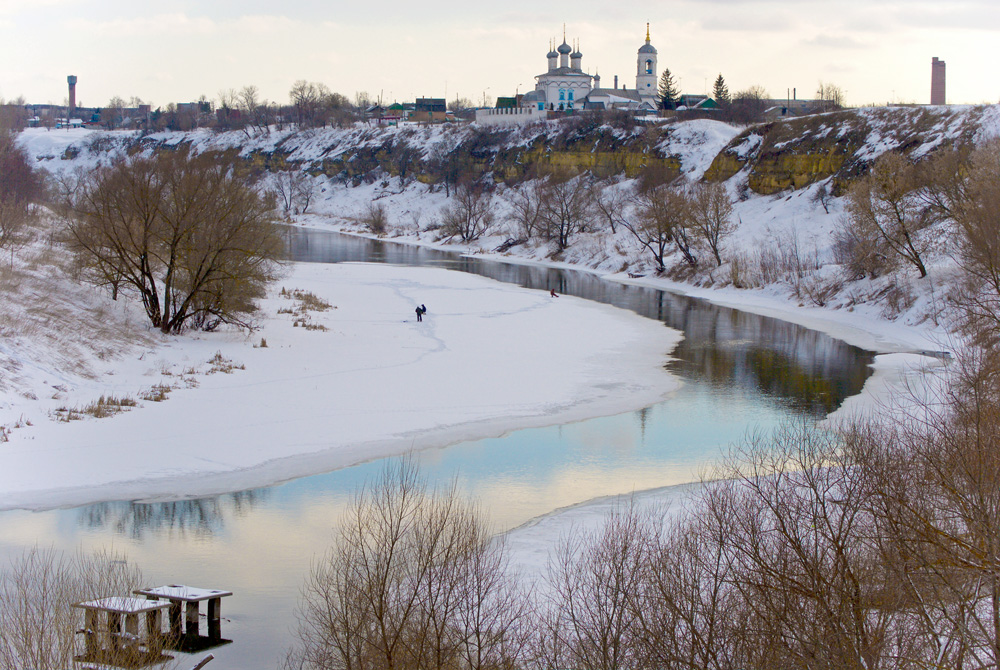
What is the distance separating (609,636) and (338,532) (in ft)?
18.2

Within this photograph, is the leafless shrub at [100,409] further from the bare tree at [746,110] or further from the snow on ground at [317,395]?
the bare tree at [746,110]

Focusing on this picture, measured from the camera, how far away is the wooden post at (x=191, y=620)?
9680mm

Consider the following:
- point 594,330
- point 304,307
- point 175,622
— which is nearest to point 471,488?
point 175,622

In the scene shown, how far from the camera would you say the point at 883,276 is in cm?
3812

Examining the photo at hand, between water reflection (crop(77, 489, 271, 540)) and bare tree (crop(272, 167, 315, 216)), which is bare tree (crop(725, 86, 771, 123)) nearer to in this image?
bare tree (crop(272, 167, 315, 216))

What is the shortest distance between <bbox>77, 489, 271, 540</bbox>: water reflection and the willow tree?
13.7 meters

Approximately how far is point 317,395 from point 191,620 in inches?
469

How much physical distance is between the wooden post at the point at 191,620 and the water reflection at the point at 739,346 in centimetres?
1484

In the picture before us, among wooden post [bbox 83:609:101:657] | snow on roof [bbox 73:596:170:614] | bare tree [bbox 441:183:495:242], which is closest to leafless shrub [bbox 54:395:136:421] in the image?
snow on roof [bbox 73:596:170:614]

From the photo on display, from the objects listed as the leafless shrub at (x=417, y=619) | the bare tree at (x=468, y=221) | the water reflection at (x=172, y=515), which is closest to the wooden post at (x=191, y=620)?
the leafless shrub at (x=417, y=619)

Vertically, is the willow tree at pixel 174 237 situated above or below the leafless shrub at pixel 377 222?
below

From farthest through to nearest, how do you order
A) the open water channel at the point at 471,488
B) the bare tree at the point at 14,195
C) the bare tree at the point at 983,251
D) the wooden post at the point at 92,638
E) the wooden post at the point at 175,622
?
the bare tree at the point at 14,195, the bare tree at the point at 983,251, the open water channel at the point at 471,488, the wooden post at the point at 175,622, the wooden post at the point at 92,638

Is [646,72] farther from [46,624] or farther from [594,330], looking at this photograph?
[46,624]

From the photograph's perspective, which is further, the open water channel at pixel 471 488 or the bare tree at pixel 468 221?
the bare tree at pixel 468 221
